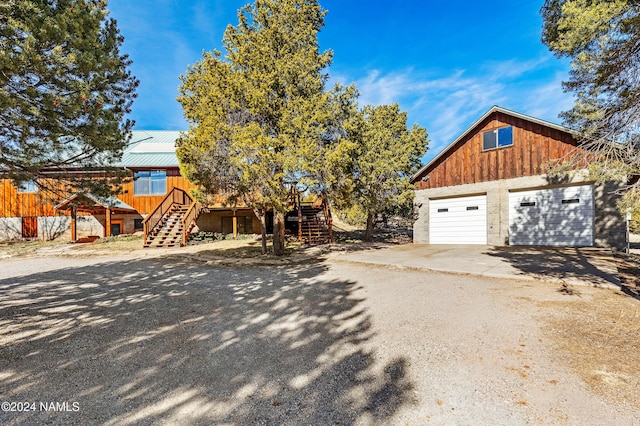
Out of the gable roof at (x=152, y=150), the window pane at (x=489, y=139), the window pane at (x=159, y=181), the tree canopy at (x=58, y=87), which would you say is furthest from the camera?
the window pane at (x=159, y=181)

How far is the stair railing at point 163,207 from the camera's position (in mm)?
14823

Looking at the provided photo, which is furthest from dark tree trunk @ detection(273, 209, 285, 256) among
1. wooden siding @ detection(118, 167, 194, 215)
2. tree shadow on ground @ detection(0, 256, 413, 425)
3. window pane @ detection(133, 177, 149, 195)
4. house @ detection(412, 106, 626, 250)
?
window pane @ detection(133, 177, 149, 195)

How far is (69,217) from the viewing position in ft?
63.4

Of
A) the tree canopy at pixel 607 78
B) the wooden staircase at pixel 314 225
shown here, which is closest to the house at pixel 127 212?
the wooden staircase at pixel 314 225

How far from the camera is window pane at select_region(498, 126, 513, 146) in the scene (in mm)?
12941

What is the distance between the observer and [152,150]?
2102 centimetres

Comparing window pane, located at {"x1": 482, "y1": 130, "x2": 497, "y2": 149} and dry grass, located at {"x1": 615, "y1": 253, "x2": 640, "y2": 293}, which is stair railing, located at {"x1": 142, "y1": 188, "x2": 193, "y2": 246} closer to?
window pane, located at {"x1": 482, "y1": 130, "x2": 497, "y2": 149}

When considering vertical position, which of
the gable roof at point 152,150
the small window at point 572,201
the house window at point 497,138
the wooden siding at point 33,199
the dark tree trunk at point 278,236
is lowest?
the dark tree trunk at point 278,236

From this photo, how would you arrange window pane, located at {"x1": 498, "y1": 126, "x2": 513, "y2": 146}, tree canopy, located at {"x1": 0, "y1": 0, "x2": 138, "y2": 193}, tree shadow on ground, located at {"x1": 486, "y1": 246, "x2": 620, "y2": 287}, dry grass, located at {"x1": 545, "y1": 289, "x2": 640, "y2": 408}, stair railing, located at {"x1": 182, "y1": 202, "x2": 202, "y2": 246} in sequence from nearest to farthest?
1. dry grass, located at {"x1": 545, "y1": 289, "x2": 640, "y2": 408}
2. tree canopy, located at {"x1": 0, "y1": 0, "x2": 138, "y2": 193}
3. tree shadow on ground, located at {"x1": 486, "y1": 246, "x2": 620, "y2": 287}
4. window pane, located at {"x1": 498, "y1": 126, "x2": 513, "y2": 146}
5. stair railing, located at {"x1": 182, "y1": 202, "x2": 202, "y2": 246}

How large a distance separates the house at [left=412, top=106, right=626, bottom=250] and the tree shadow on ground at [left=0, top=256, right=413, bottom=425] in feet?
32.6

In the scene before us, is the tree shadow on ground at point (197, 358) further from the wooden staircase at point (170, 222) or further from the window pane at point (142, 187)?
the window pane at point (142, 187)

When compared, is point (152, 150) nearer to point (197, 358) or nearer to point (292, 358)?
point (197, 358)

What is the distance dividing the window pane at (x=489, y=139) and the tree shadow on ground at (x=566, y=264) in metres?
5.06

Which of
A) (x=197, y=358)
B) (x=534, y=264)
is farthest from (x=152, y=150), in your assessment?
(x=534, y=264)
